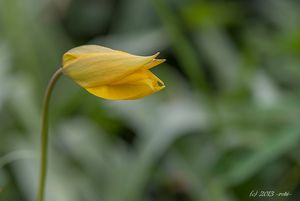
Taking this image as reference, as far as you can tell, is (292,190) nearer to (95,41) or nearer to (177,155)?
(177,155)

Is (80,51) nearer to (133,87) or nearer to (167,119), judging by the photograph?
(133,87)

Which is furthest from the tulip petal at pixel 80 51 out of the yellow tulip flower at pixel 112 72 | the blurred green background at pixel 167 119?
the blurred green background at pixel 167 119

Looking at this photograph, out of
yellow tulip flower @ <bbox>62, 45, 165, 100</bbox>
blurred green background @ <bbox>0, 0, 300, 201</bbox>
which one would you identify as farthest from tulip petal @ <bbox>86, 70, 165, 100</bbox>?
blurred green background @ <bbox>0, 0, 300, 201</bbox>

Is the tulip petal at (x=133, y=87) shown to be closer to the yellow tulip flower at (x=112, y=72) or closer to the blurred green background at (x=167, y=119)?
the yellow tulip flower at (x=112, y=72)

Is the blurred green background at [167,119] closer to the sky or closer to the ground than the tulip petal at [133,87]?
closer to the ground

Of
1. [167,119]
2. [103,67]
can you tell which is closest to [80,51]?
[103,67]

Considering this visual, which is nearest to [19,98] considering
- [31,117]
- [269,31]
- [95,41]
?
[31,117]
